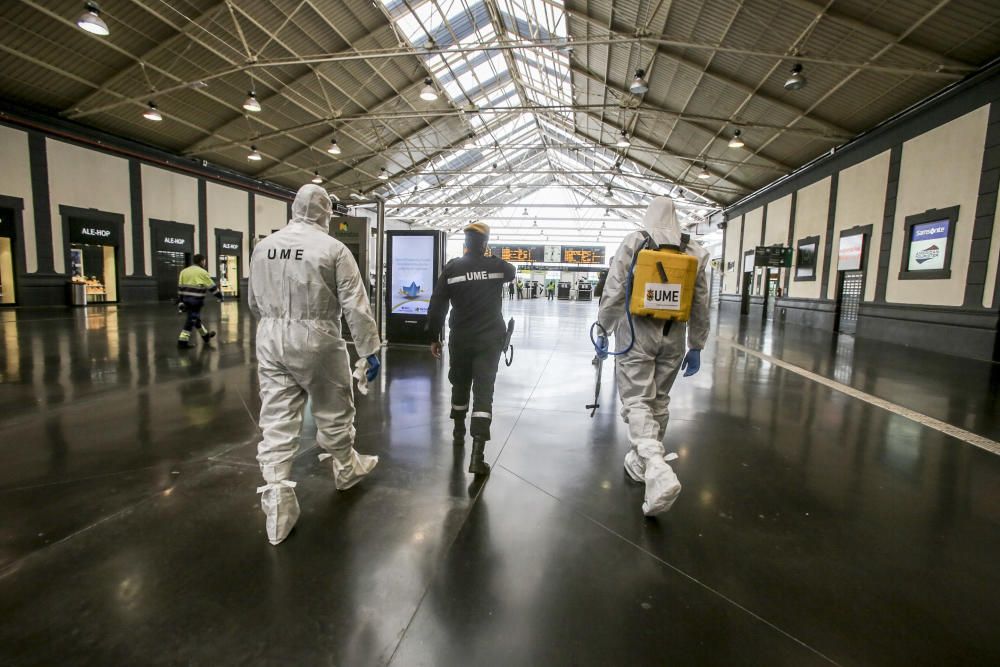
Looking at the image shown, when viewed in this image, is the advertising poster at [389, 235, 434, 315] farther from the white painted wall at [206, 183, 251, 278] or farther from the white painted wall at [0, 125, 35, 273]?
the white painted wall at [206, 183, 251, 278]

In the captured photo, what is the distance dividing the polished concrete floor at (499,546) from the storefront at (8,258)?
13475 millimetres

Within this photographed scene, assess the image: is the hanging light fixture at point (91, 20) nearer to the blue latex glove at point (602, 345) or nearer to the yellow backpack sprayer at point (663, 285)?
the blue latex glove at point (602, 345)

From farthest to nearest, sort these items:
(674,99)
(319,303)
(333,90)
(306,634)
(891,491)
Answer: (333,90) < (674,99) < (891,491) < (319,303) < (306,634)

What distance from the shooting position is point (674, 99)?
13836 mm

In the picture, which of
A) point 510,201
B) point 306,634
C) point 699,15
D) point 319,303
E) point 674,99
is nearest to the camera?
point 306,634

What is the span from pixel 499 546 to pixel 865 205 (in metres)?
14.5

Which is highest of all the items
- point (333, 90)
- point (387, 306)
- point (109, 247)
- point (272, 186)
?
point (333, 90)

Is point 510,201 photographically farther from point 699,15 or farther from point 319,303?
point 319,303

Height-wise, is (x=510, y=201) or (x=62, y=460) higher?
(x=510, y=201)

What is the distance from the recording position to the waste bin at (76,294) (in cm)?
1398

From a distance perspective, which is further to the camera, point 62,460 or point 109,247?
point 109,247

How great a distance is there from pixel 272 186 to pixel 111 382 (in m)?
20.5

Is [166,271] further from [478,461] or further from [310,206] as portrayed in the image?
[478,461]

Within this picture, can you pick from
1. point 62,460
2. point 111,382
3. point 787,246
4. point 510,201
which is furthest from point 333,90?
point 510,201
